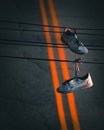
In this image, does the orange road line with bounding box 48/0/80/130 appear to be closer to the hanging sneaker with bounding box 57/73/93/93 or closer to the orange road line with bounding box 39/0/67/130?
the orange road line with bounding box 39/0/67/130

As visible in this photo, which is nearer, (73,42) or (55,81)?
(73,42)

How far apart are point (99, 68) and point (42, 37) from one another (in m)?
1.93

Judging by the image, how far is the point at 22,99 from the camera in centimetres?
975

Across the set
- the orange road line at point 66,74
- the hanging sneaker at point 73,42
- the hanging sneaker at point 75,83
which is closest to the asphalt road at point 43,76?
the orange road line at point 66,74

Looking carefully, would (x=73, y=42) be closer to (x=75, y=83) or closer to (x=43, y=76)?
(x=75, y=83)

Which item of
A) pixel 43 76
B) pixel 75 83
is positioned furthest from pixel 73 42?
pixel 43 76

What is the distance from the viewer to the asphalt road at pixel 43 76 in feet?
30.3

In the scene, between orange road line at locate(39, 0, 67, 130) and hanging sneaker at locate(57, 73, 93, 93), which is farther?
orange road line at locate(39, 0, 67, 130)

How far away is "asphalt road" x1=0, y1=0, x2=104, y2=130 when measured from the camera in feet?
30.3

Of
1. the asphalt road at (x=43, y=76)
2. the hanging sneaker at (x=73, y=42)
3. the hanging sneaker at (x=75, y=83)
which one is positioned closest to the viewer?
the hanging sneaker at (x=75, y=83)

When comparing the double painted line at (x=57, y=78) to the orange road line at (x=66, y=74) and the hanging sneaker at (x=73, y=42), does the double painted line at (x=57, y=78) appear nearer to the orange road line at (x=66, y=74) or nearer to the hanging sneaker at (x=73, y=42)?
the orange road line at (x=66, y=74)

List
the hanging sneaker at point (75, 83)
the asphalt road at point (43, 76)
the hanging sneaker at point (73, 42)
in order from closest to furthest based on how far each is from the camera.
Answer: the hanging sneaker at point (75, 83)
the asphalt road at point (43, 76)
the hanging sneaker at point (73, 42)

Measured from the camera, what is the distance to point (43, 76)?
34.6ft

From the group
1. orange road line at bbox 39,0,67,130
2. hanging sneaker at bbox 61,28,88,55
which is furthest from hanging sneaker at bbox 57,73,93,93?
hanging sneaker at bbox 61,28,88,55
